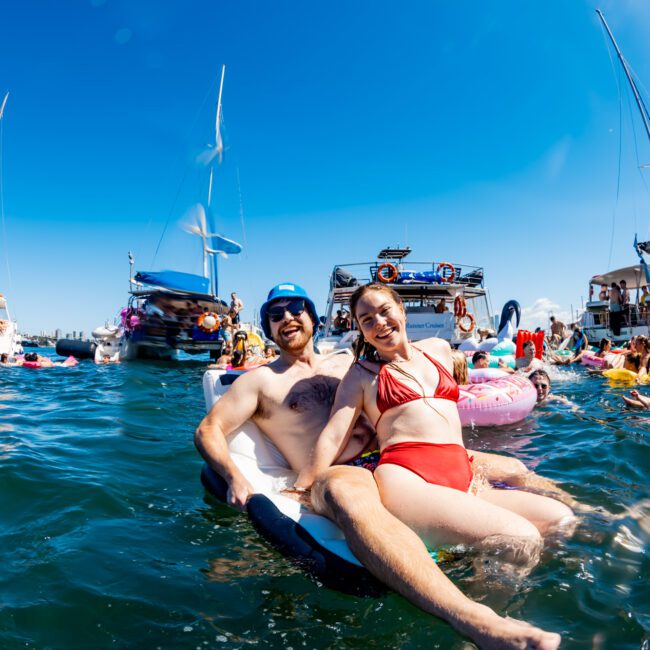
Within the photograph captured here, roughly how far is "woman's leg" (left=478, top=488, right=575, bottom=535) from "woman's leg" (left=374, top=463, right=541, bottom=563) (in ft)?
0.66

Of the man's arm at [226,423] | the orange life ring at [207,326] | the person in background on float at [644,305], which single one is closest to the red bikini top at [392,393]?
the man's arm at [226,423]

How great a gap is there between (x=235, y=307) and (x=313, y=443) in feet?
50.8

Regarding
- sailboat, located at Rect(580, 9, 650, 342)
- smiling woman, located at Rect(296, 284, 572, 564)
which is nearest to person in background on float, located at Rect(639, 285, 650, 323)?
sailboat, located at Rect(580, 9, 650, 342)

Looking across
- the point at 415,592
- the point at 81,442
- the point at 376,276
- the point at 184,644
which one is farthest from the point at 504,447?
the point at 376,276

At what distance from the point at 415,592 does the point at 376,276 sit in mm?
15826

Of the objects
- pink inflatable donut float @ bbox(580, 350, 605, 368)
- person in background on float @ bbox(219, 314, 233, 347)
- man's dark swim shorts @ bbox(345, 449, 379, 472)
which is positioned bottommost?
pink inflatable donut float @ bbox(580, 350, 605, 368)

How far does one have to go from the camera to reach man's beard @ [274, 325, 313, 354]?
3.27m

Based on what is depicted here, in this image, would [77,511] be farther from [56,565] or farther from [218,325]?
[218,325]

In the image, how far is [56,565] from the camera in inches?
92.8

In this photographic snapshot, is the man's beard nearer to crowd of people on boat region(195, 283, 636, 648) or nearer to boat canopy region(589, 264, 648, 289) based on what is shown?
crowd of people on boat region(195, 283, 636, 648)

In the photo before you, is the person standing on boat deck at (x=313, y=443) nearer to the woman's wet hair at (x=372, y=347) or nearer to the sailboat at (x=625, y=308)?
the woman's wet hair at (x=372, y=347)

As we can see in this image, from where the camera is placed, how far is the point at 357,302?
2.72m

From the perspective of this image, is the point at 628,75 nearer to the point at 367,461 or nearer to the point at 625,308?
the point at 625,308

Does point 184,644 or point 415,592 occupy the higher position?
point 415,592
